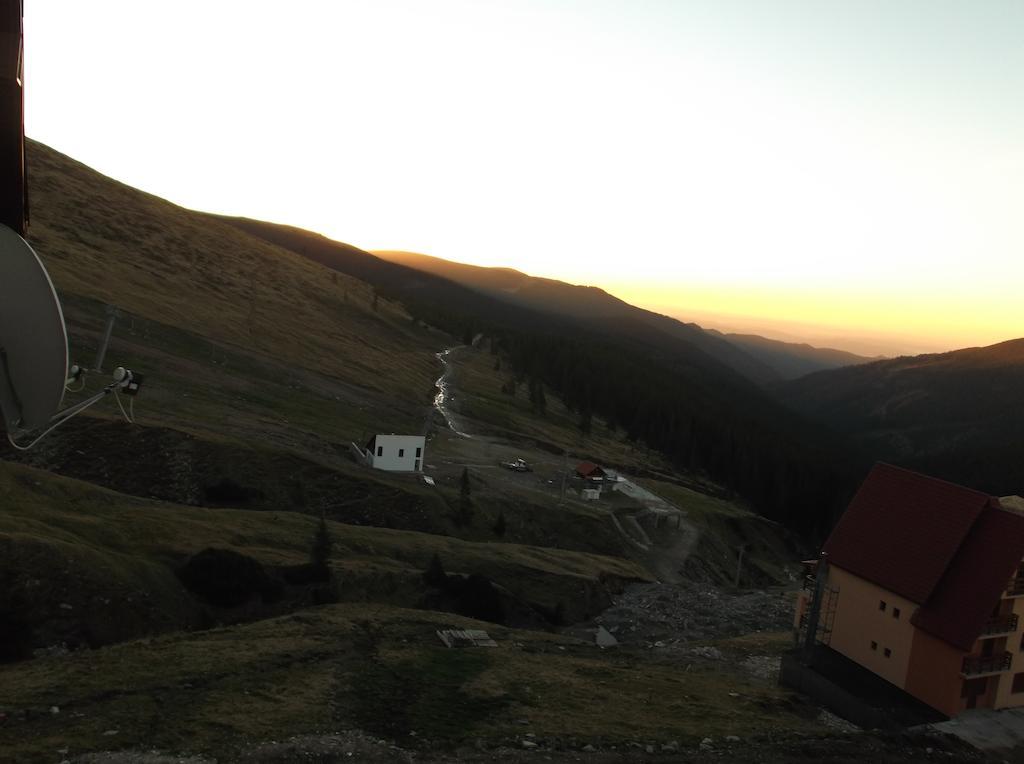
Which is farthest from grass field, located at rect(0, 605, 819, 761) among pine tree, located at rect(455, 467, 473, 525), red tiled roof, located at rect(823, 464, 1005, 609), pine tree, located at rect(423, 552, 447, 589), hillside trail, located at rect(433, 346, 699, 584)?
hillside trail, located at rect(433, 346, 699, 584)

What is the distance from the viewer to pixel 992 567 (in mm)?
33625

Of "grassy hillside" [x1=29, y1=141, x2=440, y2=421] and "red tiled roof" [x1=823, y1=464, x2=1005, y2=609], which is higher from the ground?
"grassy hillside" [x1=29, y1=141, x2=440, y2=421]

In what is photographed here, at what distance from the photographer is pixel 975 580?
3341 cm

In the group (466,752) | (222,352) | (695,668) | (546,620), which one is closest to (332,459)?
(546,620)

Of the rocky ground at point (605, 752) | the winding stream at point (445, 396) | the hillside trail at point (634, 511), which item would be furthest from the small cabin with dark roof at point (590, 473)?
the rocky ground at point (605, 752)

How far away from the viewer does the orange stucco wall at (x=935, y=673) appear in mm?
32531

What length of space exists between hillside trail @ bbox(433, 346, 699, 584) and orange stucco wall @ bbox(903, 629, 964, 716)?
43532mm

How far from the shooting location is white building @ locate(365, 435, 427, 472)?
79688mm

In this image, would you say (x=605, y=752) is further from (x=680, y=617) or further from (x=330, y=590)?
(x=680, y=617)

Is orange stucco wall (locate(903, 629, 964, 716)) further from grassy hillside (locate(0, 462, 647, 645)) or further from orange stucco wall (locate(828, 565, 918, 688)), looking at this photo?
grassy hillside (locate(0, 462, 647, 645))

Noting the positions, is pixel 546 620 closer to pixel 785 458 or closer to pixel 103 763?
pixel 103 763

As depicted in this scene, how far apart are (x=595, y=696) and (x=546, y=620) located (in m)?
20.7

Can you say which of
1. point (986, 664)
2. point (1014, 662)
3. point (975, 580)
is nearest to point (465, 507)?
point (975, 580)

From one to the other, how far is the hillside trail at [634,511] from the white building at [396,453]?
1349cm
